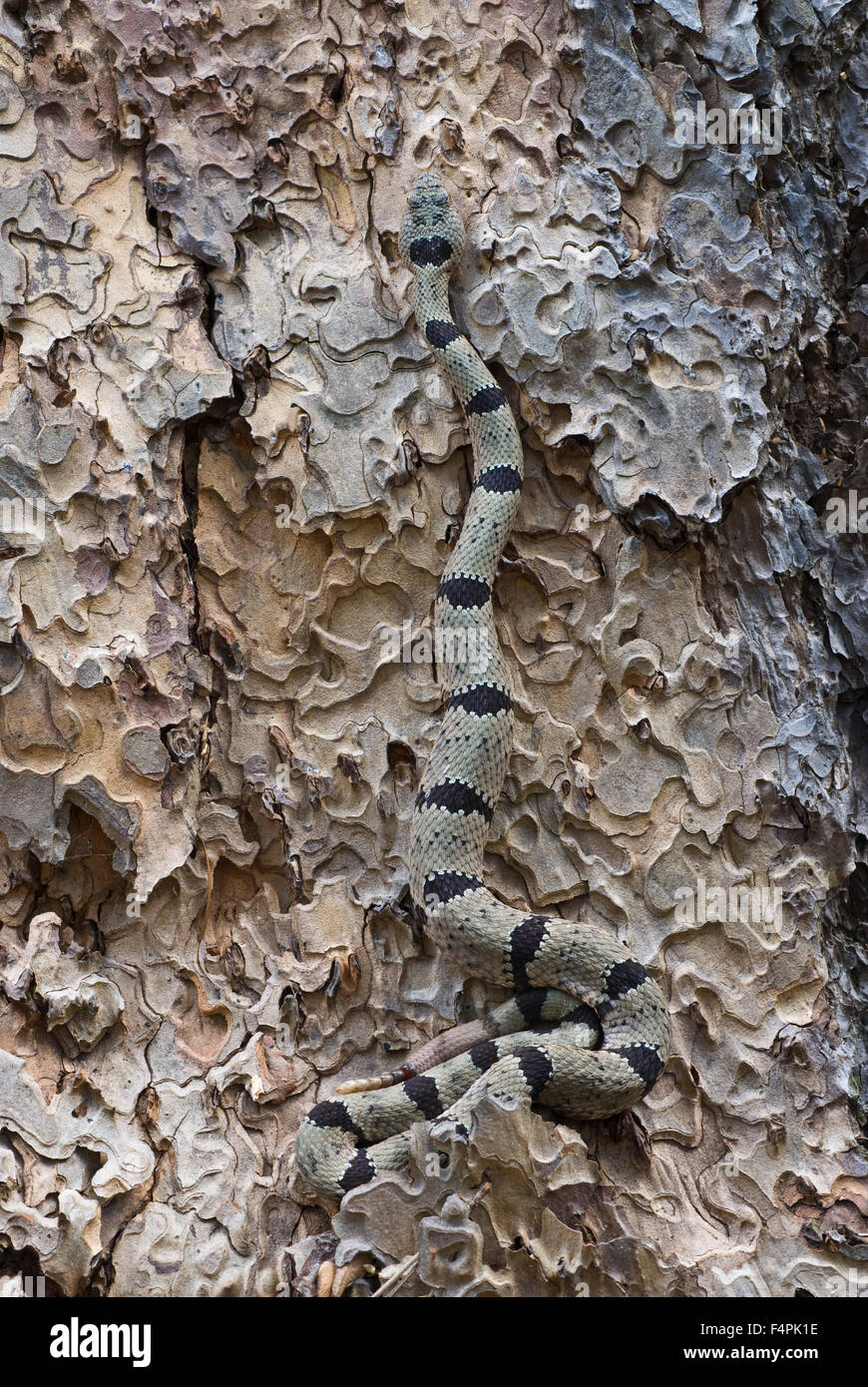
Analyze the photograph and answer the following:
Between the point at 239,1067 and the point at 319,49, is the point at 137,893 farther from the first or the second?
the point at 319,49

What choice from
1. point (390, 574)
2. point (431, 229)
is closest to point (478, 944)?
point (390, 574)

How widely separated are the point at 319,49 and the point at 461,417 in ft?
5.44

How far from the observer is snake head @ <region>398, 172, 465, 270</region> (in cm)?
404

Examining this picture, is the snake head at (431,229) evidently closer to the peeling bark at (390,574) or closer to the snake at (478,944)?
the snake at (478,944)

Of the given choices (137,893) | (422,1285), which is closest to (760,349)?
(137,893)

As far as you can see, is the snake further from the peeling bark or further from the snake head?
the peeling bark

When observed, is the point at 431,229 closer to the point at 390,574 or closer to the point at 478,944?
the point at 390,574

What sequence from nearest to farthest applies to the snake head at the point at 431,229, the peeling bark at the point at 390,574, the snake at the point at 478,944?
the snake at the point at 478,944, the peeling bark at the point at 390,574, the snake head at the point at 431,229

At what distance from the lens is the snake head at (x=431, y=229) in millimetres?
4043

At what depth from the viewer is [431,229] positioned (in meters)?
4.05

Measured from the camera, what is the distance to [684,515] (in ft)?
12.8

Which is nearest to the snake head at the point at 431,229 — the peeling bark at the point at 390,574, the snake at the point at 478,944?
the snake at the point at 478,944

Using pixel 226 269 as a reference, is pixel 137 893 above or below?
below

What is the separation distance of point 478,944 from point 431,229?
2.76 meters
